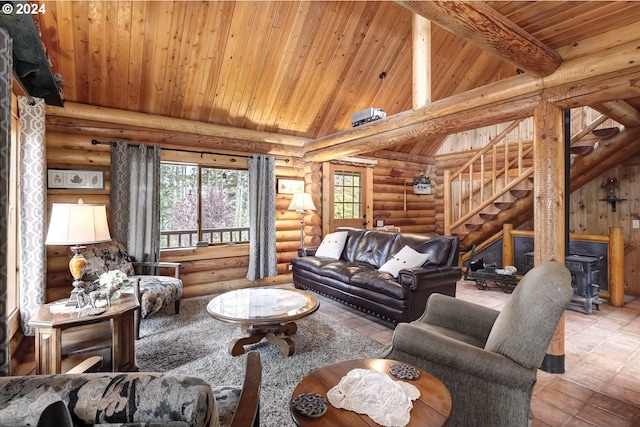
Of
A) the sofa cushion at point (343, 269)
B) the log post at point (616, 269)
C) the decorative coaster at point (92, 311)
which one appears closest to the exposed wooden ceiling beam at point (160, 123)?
the sofa cushion at point (343, 269)

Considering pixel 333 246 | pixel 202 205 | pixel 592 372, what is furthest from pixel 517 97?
pixel 202 205

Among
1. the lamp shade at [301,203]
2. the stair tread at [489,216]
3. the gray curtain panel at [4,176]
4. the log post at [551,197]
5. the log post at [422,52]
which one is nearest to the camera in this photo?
the gray curtain panel at [4,176]

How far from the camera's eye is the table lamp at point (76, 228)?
232cm

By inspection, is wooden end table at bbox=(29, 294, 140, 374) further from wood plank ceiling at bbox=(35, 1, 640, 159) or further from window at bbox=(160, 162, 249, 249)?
wood plank ceiling at bbox=(35, 1, 640, 159)

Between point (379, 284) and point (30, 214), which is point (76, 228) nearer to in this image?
point (30, 214)

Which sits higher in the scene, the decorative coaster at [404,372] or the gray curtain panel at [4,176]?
the gray curtain panel at [4,176]

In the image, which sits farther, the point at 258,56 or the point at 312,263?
the point at 312,263

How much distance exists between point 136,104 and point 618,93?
510 cm

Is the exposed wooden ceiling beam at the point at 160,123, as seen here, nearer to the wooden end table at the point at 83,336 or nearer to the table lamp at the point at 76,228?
the table lamp at the point at 76,228

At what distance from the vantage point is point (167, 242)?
483 cm

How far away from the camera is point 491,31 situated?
6.63ft

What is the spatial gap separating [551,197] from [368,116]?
257 centimetres

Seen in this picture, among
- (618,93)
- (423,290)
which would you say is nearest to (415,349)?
(423,290)

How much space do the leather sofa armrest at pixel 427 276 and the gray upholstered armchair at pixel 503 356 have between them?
5.03ft
